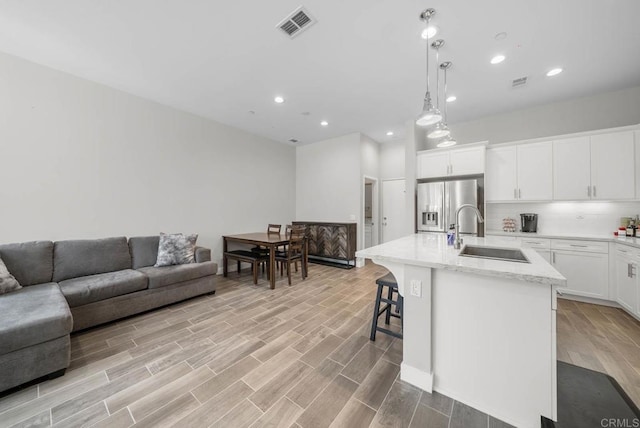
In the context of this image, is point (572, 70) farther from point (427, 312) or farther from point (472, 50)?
point (427, 312)

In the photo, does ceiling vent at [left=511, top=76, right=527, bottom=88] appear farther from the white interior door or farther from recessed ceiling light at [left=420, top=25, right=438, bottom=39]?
Answer: the white interior door

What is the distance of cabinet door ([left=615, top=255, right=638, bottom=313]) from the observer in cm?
265

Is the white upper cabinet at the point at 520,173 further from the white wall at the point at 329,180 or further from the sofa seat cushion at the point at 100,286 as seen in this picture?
the sofa seat cushion at the point at 100,286

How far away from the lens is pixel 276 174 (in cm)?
582

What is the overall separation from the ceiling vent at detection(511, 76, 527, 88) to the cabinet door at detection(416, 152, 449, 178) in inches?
49.6

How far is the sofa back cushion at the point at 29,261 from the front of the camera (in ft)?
8.12

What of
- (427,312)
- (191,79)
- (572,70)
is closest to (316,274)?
(427,312)

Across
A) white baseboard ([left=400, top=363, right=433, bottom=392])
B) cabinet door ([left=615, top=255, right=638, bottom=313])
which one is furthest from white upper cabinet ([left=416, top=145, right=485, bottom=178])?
white baseboard ([left=400, top=363, right=433, bottom=392])

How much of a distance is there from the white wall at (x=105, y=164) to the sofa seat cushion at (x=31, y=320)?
4.13 feet

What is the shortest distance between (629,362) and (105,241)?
574 centimetres

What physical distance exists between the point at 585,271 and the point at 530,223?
2.95ft

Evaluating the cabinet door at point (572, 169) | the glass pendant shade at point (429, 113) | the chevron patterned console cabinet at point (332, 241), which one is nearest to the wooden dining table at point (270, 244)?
the chevron patterned console cabinet at point (332, 241)

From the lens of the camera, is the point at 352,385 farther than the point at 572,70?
No

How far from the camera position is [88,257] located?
294cm
